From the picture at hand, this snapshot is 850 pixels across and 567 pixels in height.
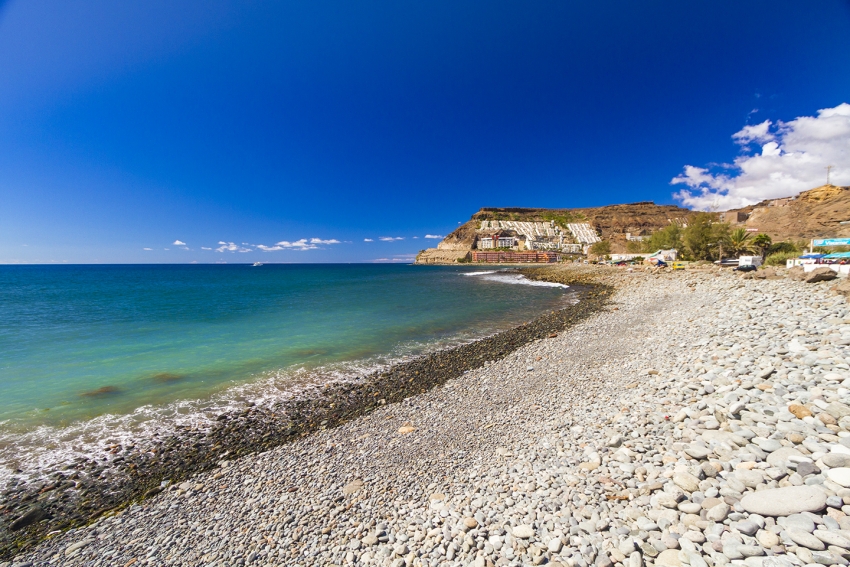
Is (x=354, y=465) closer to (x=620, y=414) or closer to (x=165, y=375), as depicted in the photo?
(x=620, y=414)

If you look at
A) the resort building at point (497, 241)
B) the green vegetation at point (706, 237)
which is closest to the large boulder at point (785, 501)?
the green vegetation at point (706, 237)

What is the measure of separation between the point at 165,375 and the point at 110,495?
656 centimetres

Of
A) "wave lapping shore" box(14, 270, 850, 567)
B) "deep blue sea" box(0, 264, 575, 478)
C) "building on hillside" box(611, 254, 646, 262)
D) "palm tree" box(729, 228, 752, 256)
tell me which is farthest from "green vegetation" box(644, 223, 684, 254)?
"wave lapping shore" box(14, 270, 850, 567)

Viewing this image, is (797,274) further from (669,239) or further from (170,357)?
(669,239)

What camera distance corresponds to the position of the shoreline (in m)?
4.96

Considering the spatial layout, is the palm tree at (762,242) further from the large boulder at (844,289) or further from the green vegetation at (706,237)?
the large boulder at (844,289)

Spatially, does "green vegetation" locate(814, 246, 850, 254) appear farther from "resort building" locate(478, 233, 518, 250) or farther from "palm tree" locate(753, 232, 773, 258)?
"resort building" locate(478, 233, 518, 250)

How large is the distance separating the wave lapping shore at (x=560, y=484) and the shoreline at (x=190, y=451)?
500 millimetres

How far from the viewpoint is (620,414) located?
226 inches

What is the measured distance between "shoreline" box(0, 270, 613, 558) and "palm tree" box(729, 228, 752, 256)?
54.2 meters

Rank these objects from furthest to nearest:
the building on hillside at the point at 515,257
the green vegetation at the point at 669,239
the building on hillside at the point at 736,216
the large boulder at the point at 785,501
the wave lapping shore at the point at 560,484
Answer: the building on hillside at the point at 515,257
the building on hillside at the point at 736,216
the green vegetation at the point at 669,239
the wave lapping shore at the point at 560,484
the large boulder at the point at 785,501

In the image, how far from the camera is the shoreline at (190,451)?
496cm

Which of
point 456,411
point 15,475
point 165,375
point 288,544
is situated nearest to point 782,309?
point 456,411

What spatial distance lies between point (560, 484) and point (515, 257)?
135025mm
